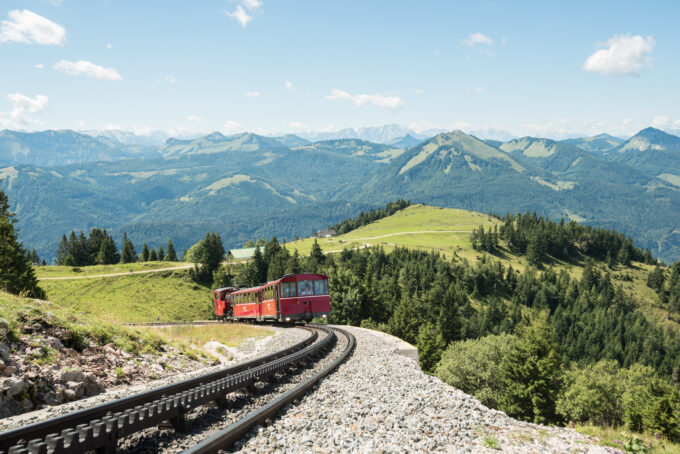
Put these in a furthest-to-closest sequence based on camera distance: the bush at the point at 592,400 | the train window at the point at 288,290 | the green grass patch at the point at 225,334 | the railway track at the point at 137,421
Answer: the bush at the point at 592,400
the train window at the point at 288,290
the green grass patch at the point at 225,334
the railway track at the point at 137,421

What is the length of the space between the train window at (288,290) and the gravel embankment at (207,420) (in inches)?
758

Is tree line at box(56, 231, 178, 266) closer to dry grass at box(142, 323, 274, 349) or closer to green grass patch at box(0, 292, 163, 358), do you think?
dry grass at box(142, 323, 274, 349)

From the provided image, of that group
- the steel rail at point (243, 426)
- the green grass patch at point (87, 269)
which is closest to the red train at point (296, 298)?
the steel rail at point (243, 426)

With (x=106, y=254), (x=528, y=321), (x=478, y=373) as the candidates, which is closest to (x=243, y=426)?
(x=478, y=373)

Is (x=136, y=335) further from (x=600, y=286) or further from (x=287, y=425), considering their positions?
(x=600, y=286)

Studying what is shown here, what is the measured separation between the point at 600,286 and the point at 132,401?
202991 millimetres

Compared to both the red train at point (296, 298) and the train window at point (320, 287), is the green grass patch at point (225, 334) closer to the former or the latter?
the red train at point (296, 298)

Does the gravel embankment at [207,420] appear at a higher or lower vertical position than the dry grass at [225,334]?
higher

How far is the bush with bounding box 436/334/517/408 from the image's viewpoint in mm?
52216

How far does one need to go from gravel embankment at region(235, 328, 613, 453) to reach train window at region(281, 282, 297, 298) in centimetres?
2199

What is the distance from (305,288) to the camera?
35.9 metres

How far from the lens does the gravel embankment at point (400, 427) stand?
870 centimetres

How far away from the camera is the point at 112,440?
7.77 meters

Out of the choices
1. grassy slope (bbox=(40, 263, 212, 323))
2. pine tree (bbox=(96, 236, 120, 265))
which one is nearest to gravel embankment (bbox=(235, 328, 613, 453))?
grassy slope (bbox=(40, 263, 212, 323))
